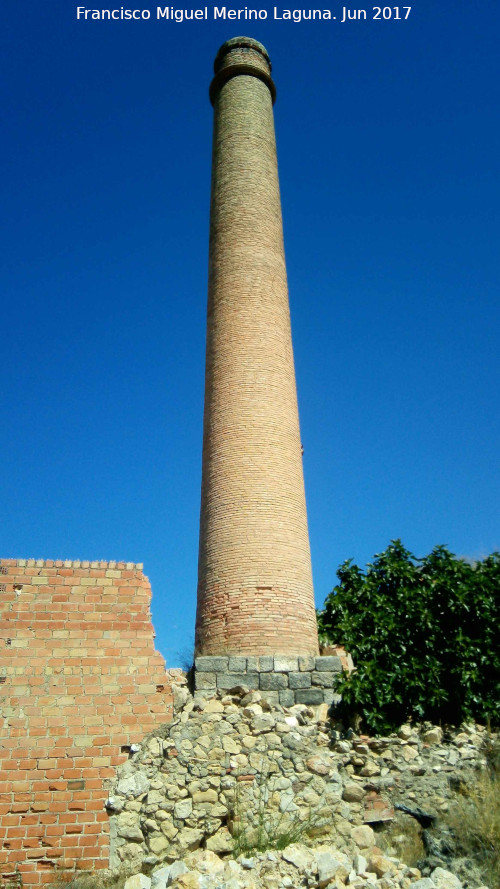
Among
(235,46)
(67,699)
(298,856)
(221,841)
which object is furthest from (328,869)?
(235,46)

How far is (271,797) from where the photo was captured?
25.3 feet

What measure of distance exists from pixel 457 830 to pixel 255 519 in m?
4.18

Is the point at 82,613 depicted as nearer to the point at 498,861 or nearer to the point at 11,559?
the point at 11,559

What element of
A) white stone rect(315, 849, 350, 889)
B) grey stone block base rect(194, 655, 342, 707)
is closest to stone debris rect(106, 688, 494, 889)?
white stone rect(315, 849, 350, 889)

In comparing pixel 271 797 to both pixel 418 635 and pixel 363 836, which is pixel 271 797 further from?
pixel 418 635

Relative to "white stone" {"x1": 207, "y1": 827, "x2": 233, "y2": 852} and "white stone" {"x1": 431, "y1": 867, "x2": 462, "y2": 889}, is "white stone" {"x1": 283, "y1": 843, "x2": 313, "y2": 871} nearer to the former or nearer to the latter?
"white stone" {"x1": 207, "y1": 827, "x2": 233, "y2": 852}

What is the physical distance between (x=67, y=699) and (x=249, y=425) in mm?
4301

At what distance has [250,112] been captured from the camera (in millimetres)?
13297

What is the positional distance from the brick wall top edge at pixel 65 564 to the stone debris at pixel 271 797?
5.36ft

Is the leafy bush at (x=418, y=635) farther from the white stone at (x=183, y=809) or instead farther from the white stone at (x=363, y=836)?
the white stone at (x=183, y=809)

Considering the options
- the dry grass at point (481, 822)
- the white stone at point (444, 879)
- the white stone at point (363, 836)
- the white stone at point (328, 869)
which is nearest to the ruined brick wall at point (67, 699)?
the white stone at point (328, 869)

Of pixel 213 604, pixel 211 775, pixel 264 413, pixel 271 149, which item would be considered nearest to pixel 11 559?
pixel 213 604

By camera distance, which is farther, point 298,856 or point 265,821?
point 265,821

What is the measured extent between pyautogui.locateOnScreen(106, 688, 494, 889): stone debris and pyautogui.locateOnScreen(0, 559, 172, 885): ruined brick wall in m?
0.30
